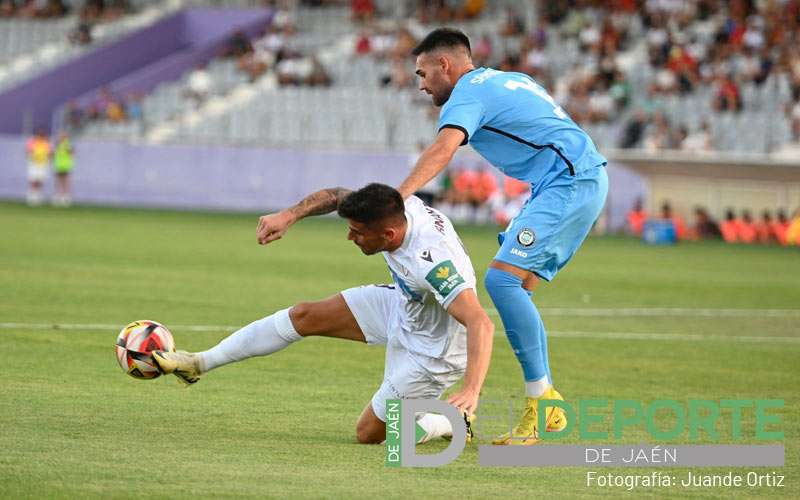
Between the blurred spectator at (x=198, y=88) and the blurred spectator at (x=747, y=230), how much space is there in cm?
1819

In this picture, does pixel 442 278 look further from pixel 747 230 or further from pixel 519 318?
pixel 747 230

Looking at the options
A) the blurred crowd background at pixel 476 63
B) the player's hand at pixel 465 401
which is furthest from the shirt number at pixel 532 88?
the blurred crowd background at pixel 476 63

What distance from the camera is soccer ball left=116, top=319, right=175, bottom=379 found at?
26.6 ft

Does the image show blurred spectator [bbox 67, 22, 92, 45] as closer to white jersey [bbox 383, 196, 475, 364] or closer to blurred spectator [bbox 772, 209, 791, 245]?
blurred spectator [bbox 772, 209, 791, 245]

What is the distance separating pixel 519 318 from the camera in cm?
805

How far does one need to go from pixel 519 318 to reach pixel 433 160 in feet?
3.74

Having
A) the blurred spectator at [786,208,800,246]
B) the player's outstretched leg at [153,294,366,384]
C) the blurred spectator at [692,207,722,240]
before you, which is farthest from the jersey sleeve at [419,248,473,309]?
the blurred spectator at [692,207,722,240]

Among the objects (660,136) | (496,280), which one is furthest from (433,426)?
(660,136)

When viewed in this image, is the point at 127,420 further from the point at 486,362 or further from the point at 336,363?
the point at 336,363

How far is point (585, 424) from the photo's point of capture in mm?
8523

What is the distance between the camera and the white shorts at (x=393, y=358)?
7.88 metres

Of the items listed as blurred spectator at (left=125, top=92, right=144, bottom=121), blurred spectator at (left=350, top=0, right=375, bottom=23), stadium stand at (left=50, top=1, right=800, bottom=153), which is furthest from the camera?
blurred spectator at (left=350, top=0, right=375, bottom=23)

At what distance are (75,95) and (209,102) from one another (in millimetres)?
6073

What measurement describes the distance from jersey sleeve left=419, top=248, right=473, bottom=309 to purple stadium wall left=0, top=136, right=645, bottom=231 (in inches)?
1187
